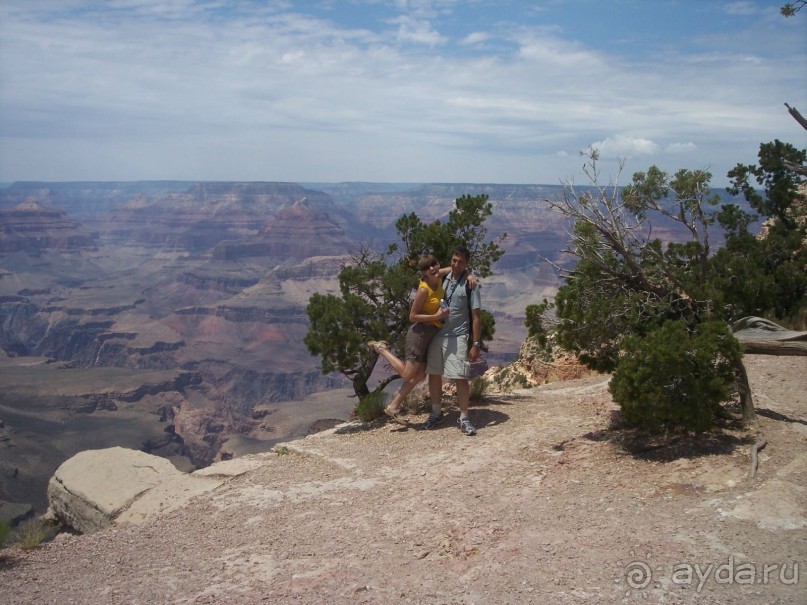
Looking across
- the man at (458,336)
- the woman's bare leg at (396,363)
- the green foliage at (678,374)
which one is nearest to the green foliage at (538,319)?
the man at (458,336)

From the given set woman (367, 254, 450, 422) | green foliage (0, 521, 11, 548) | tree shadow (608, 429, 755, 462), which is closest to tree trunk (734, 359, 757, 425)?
tree shadow (608, 429, 755, 462)

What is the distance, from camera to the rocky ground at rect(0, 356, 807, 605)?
446 cm

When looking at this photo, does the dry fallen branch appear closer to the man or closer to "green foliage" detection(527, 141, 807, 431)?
"green foliage" detection(527, 141, 807, 431)

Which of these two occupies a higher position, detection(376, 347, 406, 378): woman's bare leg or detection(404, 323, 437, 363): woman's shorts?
detection(404, 323, 437, 363): woman's shorts

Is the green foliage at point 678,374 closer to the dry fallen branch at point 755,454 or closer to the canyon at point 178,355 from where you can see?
the dry fallen branch at point 755,454

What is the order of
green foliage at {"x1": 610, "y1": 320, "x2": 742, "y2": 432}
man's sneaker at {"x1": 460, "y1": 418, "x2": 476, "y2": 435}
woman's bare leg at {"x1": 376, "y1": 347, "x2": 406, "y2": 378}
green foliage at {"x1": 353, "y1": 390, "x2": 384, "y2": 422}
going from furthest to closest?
1. green foliage at {"x1": 353, "y1": 390, "x2": 384, "y2": 422}
2. woman's bare leg at {"x1": 376, "y1": 347, "x2": 406, "y2": 378}
3. man's sneaker at {"x1": 460, "y1": 418, "x2": 476, "y2": 435}
4. green foliage at {"x1": 610, "y1": 320, "x2": 742, "y2": 432}

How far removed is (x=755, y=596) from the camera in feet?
13.3

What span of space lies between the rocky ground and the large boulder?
0.45 meters

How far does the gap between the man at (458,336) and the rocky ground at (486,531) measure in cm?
71

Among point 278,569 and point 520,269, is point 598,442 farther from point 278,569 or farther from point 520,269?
point 520,269

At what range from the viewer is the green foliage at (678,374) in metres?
6.23

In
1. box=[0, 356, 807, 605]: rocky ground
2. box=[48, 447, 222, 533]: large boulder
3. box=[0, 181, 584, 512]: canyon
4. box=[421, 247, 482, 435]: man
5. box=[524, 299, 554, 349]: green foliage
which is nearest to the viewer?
box=[0, 356, 807, 605]: rocky ground

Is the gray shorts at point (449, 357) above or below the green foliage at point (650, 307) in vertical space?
below

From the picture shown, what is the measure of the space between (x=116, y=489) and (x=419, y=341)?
409 centimetres
